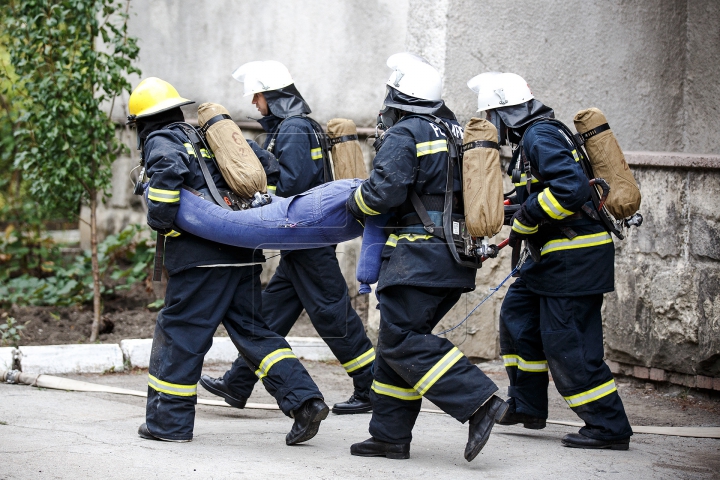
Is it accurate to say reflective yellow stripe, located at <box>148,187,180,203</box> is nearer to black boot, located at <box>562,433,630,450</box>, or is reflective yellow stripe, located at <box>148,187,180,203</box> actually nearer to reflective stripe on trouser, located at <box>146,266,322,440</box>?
reflective stripe on trouser, located at <box>146,266,322,440</box>

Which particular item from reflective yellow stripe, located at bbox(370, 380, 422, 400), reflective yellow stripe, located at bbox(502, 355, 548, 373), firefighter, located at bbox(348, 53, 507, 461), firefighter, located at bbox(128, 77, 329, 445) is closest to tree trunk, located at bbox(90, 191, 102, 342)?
firefighter, located at bbox(128, 77, 329, 445)

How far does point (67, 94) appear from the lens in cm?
651

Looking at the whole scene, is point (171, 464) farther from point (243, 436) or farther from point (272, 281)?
point (272, 281)

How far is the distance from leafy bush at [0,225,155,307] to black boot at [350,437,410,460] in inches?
160

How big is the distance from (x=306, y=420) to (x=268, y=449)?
237mm

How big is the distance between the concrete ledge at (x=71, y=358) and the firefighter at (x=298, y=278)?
1.29 meters

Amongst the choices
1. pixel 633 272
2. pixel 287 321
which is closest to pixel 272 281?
pixel 287 321

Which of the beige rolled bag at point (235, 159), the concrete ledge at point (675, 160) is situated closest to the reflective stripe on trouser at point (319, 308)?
the beige rolled bag at point (235, 159)

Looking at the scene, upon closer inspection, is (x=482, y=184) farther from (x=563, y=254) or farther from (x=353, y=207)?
(x=563, y=254)

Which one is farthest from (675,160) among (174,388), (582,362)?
(174,388)

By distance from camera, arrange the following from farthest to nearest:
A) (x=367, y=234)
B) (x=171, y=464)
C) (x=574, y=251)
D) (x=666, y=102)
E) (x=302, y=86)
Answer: (x=302, y=86) < (x=666, y=102) < (x=574, y=251) < (x=367, y=234) < (x=171, y=464)

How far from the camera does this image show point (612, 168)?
A: 4.60 metres

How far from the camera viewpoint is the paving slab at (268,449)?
3830mm

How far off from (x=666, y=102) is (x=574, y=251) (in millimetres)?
3179
